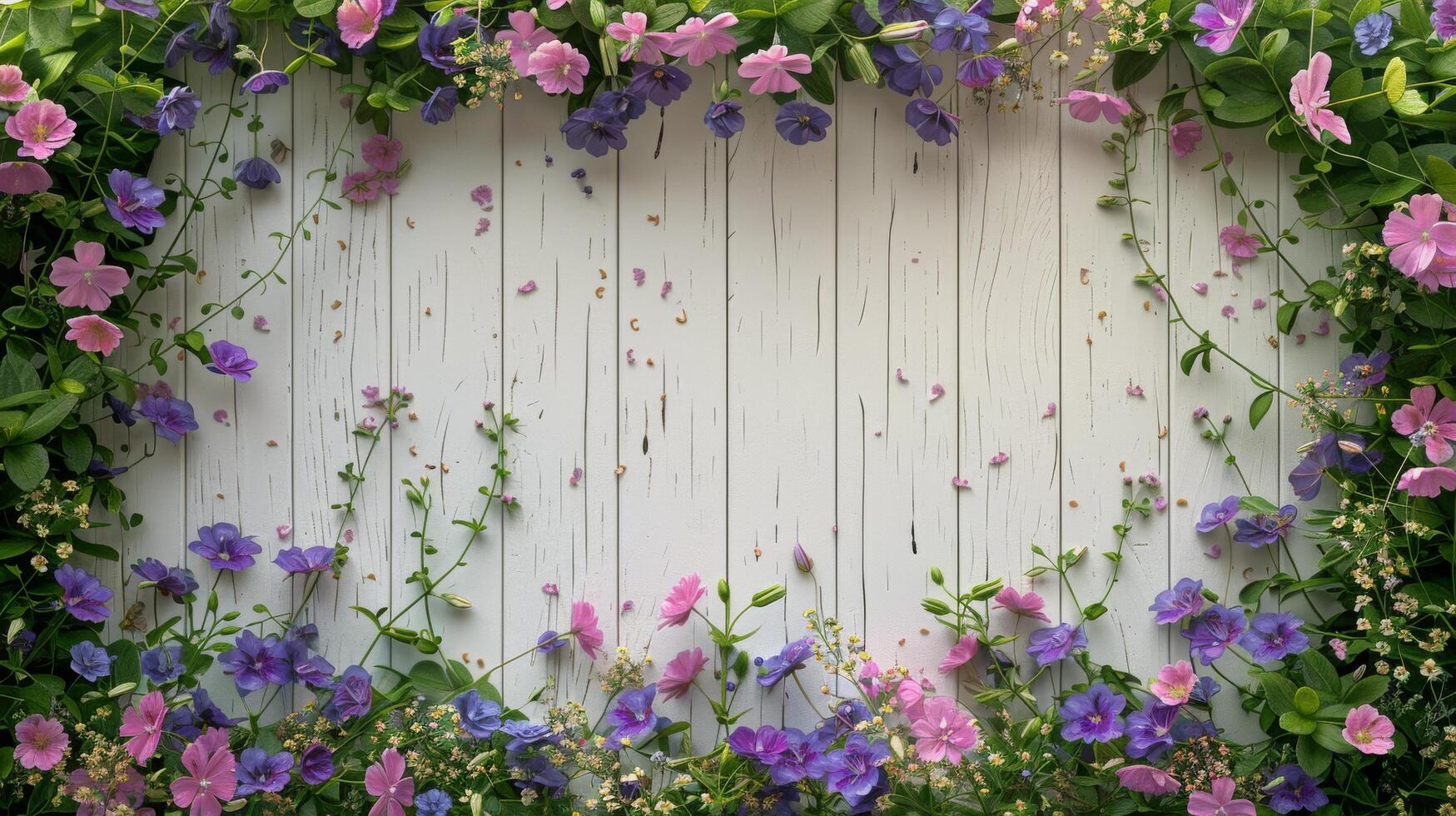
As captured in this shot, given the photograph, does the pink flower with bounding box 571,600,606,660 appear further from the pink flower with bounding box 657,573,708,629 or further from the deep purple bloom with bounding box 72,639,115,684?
the deep purple bloom with bounding box 72,639,115,684

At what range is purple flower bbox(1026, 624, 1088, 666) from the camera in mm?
1362

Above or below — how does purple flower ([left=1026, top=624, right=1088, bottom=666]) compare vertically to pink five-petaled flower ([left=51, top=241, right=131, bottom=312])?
below

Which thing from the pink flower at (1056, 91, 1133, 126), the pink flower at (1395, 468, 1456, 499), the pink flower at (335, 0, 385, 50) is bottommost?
the pink flower at (1395, 468, 1456, 499)

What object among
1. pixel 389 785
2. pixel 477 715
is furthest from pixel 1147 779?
pixel 389 785

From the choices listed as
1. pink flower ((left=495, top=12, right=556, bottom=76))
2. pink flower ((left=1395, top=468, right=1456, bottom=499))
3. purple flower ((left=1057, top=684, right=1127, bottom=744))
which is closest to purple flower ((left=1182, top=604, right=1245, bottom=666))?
purple flower ((left=1057, top=684, right=1127, bottom=744))

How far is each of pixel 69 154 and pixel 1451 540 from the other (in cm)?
191

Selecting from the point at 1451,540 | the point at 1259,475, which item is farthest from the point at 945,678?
the point at 1451,540

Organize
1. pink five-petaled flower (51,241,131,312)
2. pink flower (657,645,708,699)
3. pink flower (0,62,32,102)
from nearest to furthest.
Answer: pink flower (0,62,32,102) < pink five-petaled flower (51,241,131,312) < pink flower (657,645,708,699)

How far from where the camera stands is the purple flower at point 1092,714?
1.33 m

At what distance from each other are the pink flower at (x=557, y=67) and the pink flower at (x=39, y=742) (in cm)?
107

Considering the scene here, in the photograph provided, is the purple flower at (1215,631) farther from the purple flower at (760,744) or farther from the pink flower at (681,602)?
the pink flower at (681,602)

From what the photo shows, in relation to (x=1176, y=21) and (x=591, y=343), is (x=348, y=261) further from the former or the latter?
(x=1176, y=21)

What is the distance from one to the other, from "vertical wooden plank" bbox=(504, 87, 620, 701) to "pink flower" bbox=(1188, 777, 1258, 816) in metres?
0.84

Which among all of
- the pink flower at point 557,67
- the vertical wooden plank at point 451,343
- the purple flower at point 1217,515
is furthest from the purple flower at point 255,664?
the purple flower at point 1217,515
